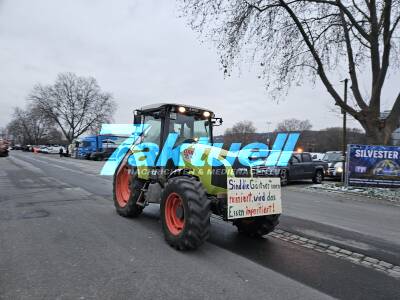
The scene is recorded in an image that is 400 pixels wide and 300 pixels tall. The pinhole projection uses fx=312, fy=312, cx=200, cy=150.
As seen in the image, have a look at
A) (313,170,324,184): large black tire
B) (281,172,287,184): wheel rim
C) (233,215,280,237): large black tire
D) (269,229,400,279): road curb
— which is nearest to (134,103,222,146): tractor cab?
(233,215,280,237): large black tire

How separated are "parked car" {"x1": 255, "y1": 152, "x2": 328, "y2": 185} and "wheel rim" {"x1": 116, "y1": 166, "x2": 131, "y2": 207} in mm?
9315

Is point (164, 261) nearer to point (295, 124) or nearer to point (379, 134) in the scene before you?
point (379, 134)

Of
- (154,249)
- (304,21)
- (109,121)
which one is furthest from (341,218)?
(109,121)

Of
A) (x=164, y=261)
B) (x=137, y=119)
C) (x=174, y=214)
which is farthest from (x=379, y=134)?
(x=164, y=261)

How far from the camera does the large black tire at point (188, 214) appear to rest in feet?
15.6

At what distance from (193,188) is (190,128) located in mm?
1969

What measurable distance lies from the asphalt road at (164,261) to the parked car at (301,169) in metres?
8.44

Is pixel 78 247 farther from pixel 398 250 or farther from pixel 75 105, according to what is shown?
pixel 75 105

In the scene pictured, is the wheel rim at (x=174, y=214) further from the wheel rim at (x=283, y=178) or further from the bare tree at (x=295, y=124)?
the bare tree at (x=295, y=124)

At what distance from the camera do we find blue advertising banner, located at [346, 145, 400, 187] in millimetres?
14078

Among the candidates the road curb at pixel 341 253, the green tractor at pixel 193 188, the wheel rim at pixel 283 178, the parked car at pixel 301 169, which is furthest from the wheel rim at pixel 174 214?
the wheel rim at pixel 283 178

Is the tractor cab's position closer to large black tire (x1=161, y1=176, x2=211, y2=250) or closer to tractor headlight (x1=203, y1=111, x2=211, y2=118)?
tractor headlight (x1=203, y1=111, x2=211, y2=118)

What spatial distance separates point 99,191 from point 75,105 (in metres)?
65.3

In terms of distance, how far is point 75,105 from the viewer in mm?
70812
